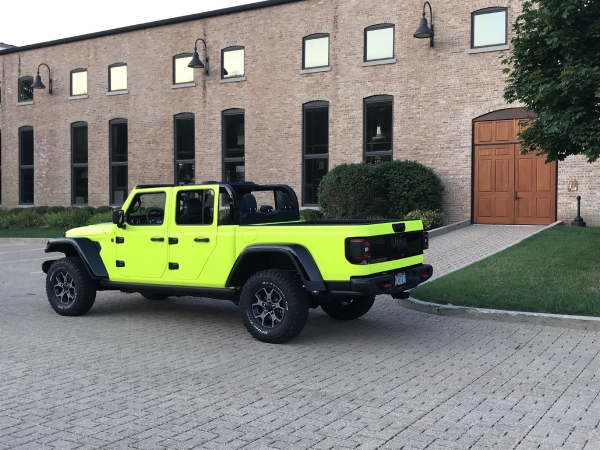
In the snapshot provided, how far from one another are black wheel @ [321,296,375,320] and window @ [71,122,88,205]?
2275cm

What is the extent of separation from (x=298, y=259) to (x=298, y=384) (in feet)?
5.43

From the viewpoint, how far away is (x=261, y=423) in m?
4.71

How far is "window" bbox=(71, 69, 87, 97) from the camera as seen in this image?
1150 inches

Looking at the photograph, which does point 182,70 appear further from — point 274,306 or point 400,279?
point 400,279

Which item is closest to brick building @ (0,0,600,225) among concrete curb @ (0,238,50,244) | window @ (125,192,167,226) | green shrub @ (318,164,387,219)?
green shrub @ (318,164,387,219)

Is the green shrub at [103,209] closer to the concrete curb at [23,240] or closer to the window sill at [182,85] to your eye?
the concrete curb at [23,240]

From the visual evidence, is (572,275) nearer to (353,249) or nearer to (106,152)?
(353,249)

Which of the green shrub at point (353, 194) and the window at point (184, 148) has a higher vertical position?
the window at point (184, 148)

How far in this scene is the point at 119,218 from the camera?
28.1 ft

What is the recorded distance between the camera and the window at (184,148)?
26141 millimetres

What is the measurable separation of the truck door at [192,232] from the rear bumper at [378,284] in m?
1.77

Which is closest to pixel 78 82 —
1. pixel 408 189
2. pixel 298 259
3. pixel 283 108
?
pixel 283 108

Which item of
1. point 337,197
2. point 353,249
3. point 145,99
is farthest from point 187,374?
point 145,99

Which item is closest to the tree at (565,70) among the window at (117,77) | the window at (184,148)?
the window at (184,148)
